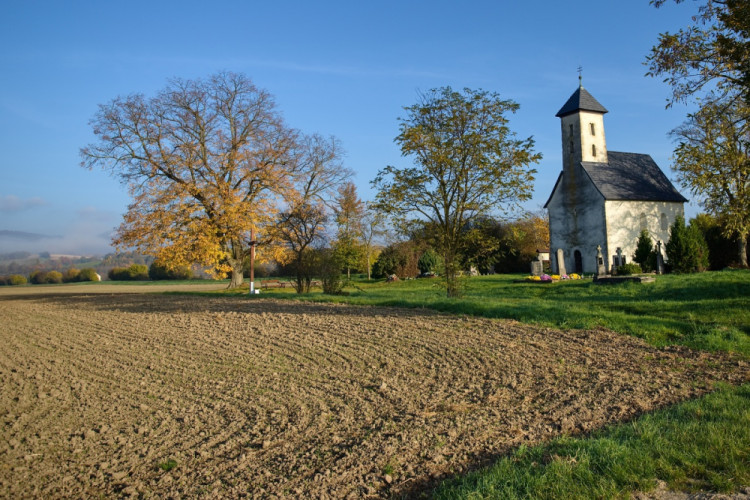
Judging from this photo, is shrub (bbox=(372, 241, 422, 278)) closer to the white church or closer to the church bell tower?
the white church

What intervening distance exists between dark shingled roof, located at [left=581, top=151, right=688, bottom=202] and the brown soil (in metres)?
28.1

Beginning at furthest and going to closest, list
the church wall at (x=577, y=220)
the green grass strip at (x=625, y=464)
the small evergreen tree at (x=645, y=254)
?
1. the church wall at (x=577, y=220)
2. the small evergreen tree at (x=645, y=254)
3. the green grass strip at (x=625, y=464)

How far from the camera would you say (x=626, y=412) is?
5.34 meters

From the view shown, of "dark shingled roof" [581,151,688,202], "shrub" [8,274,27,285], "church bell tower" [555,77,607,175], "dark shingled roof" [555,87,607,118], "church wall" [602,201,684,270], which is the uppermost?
"dark shingled roof" [555,87,607,118]

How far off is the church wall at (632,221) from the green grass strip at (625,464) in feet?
102

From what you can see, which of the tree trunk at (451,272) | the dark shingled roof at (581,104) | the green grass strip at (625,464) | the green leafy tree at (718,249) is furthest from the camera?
the dark shingled roof at (581,104)

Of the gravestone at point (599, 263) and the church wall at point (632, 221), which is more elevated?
the church wall at point (632, 221)

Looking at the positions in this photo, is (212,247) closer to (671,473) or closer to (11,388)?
(11,388)

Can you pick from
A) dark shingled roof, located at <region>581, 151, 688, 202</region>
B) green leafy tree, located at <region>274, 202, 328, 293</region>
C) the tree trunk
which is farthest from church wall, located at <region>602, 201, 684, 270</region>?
the tree trunk

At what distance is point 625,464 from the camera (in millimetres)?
3762

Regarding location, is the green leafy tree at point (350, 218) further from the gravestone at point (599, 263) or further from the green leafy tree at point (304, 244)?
the gravestone at point (599, 263)

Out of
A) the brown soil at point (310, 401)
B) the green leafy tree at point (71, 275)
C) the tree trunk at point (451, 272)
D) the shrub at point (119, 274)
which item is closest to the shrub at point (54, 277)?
the green leafy tree at point (71, 275)

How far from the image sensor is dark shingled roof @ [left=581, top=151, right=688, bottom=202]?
34.7 meters

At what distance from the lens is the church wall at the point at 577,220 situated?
34.2m
